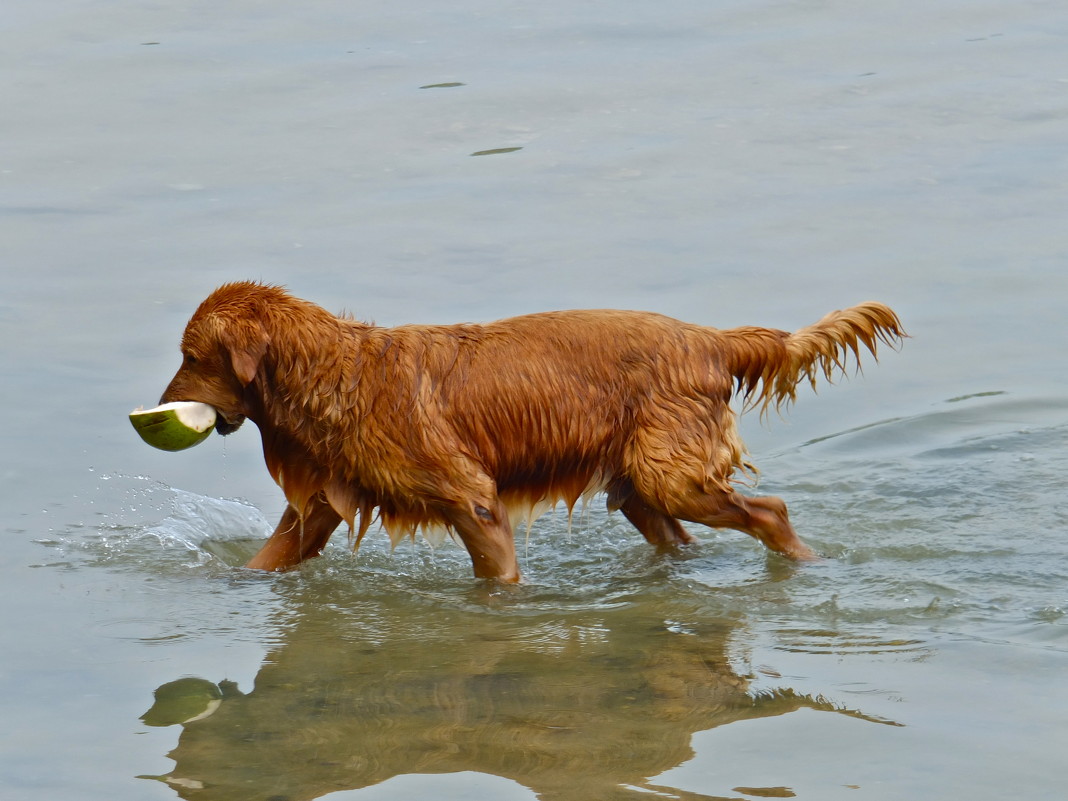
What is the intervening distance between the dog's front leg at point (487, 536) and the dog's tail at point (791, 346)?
1308 mm

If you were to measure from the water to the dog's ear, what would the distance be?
112 centimetres

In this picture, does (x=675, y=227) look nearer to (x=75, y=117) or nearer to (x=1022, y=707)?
(x=75, y=117)

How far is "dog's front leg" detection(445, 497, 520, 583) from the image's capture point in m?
7.71

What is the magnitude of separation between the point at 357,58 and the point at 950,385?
25.4 feet

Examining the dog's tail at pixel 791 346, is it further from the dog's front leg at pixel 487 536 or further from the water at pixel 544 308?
the dog's front leg at pixel 487 536

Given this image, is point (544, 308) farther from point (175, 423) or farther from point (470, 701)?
point (470, 701)

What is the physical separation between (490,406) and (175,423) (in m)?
1.42

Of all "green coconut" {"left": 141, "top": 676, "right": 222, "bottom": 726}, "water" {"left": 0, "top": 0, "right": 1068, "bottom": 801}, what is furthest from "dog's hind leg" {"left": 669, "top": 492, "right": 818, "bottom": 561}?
"green coconut" {"left": 141, "top": 676, "right": 222, "bottom": 726}

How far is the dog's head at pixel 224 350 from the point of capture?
24.3 feet

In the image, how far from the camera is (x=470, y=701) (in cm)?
661

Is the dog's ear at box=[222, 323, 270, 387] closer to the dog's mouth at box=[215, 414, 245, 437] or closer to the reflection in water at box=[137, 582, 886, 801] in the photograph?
the dog's mouth at box=[215, 414, 245, 437]

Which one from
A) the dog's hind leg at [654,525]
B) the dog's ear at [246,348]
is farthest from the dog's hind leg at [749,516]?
the dog's ear at [246,348]

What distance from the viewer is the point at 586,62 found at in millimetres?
15750

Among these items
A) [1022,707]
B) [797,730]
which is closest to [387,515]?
[797,730]
